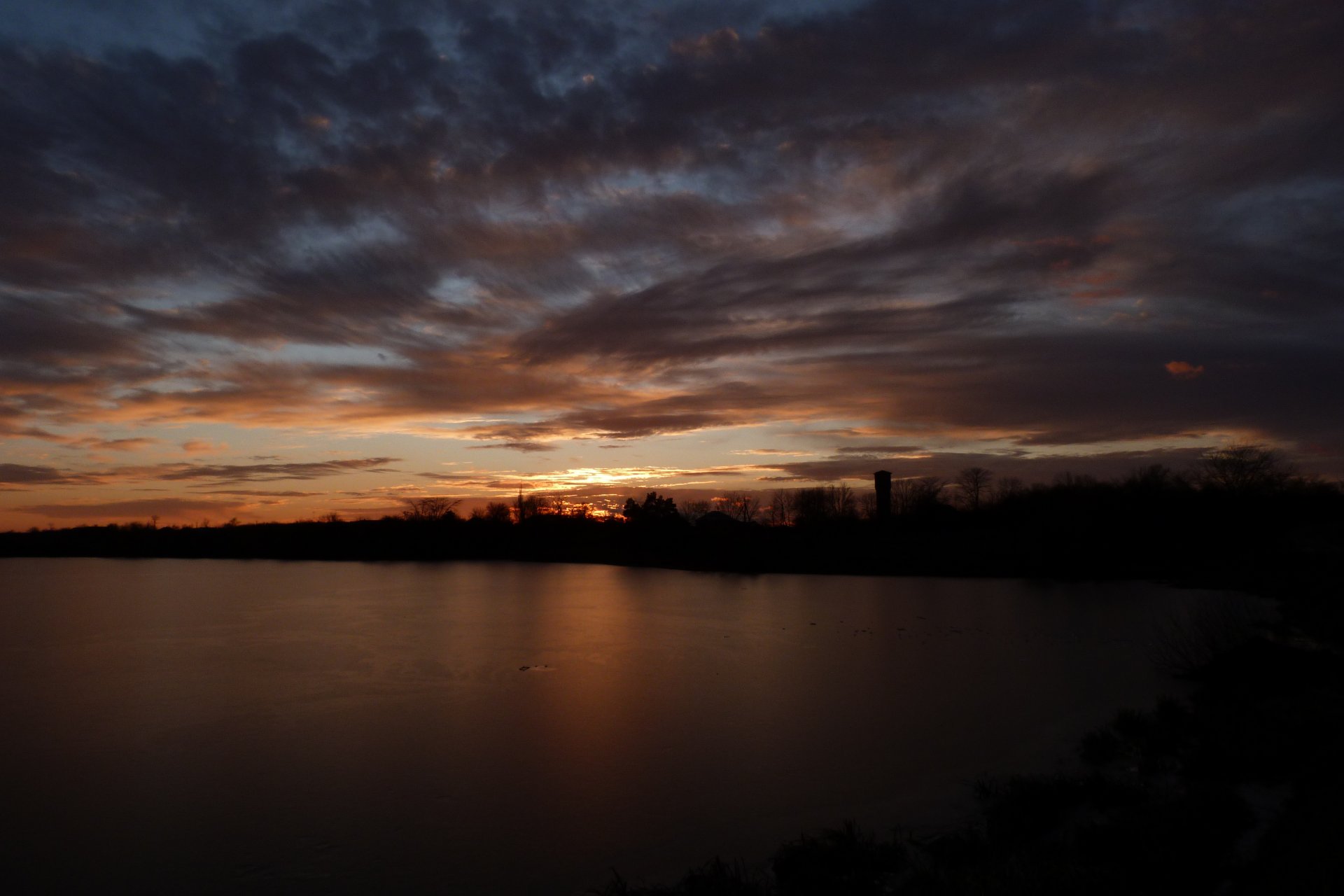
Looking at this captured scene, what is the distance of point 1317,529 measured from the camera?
38.7 m

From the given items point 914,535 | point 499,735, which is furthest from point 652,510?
point 499,735

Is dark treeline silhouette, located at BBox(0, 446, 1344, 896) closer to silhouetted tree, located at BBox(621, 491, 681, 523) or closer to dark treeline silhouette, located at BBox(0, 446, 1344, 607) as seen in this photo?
dark treeline silhouette, located at BBox(0, 446, 1344, 607)

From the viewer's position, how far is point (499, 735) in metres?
13.3

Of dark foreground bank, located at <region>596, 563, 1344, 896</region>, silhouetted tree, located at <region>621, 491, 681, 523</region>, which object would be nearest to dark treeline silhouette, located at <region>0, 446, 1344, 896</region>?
dark foreground bank, located at <region>596, 563, 1344, 896</region>

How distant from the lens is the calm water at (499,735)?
8523 mm

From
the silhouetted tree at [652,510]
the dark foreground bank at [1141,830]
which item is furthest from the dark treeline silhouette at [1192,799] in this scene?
the silhouetted tree at [652,510]

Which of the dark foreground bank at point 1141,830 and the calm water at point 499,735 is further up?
the dark foreground bank at point 1141,830

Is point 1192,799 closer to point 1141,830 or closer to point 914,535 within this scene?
point 1141,830

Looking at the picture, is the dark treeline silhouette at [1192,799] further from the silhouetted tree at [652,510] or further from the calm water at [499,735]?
the silhouetted tree at [652,510]

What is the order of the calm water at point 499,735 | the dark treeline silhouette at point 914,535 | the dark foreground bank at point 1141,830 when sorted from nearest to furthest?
1. the dark foreground bank at point 1141,830
2. the calm water at point 499,735
3. the dark treeline silhouette at point 914,535

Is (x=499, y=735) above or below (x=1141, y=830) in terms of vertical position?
below

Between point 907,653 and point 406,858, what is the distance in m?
16.1

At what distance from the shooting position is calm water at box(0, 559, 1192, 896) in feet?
28.0

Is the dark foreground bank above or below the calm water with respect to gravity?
above
